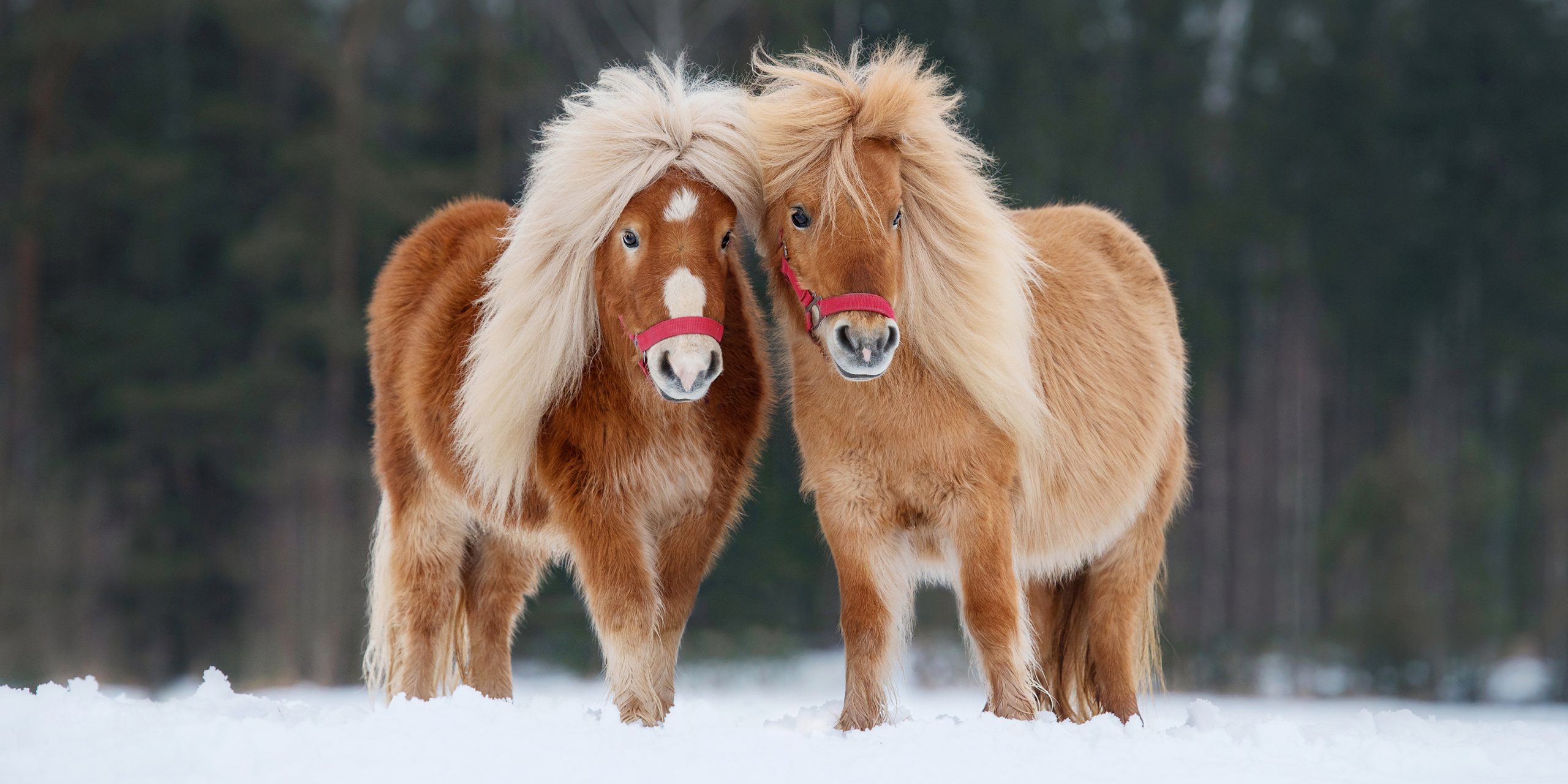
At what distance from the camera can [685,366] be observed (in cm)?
370

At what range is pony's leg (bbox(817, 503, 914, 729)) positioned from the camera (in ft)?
13.1

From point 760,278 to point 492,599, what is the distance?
22.0 ft

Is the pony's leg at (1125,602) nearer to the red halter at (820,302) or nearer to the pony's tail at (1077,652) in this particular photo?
the pony's tail at (1077,652)

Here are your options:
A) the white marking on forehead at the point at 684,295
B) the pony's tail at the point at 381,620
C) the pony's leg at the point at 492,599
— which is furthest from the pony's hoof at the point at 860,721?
the pony's tail at the point at 381,620

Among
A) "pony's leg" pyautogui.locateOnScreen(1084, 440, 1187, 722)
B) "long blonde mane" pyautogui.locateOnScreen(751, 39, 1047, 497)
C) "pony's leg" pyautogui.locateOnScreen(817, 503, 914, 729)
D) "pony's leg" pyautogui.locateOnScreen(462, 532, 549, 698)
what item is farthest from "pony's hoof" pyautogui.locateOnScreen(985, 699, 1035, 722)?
"pony's leg" pyautogui.locateOnScreen(462, 532, 549, 698)

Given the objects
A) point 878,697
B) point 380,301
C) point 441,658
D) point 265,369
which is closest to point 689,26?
point 265,369

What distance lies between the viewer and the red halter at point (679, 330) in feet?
12.3

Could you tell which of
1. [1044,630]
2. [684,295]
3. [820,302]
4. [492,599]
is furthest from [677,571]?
[1044,630]

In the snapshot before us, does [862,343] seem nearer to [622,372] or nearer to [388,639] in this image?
[622,372]

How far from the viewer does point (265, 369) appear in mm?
14055

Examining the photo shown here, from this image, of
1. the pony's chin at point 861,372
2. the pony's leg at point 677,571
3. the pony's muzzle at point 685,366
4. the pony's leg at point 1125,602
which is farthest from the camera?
the pony's leg at point 1125,602

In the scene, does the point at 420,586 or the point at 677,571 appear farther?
the point at 420,586

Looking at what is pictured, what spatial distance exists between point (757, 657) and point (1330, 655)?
639 cm

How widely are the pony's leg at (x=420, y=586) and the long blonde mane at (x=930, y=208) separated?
202 centimetres
